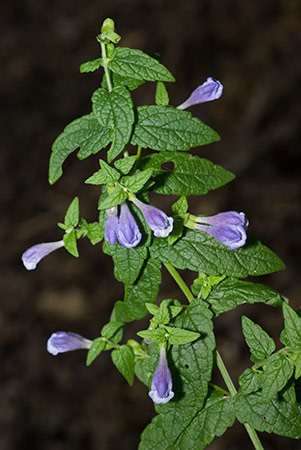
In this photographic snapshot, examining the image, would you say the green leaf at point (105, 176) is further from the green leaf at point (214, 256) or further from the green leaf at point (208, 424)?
the green leaf at point (208, 424)

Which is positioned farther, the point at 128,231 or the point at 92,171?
the point at 92,171

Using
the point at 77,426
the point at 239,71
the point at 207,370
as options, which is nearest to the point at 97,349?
the point at 207,370

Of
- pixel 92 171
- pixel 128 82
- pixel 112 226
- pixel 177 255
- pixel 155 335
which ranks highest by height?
pixel 128 82

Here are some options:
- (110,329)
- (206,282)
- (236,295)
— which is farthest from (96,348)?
(236,295)

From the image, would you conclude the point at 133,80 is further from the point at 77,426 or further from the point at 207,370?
the point at 77,426

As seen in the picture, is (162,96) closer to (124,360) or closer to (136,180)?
(136,180)

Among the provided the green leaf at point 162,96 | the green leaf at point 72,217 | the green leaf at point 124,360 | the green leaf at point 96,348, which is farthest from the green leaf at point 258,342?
the green leaf at point 162,96
